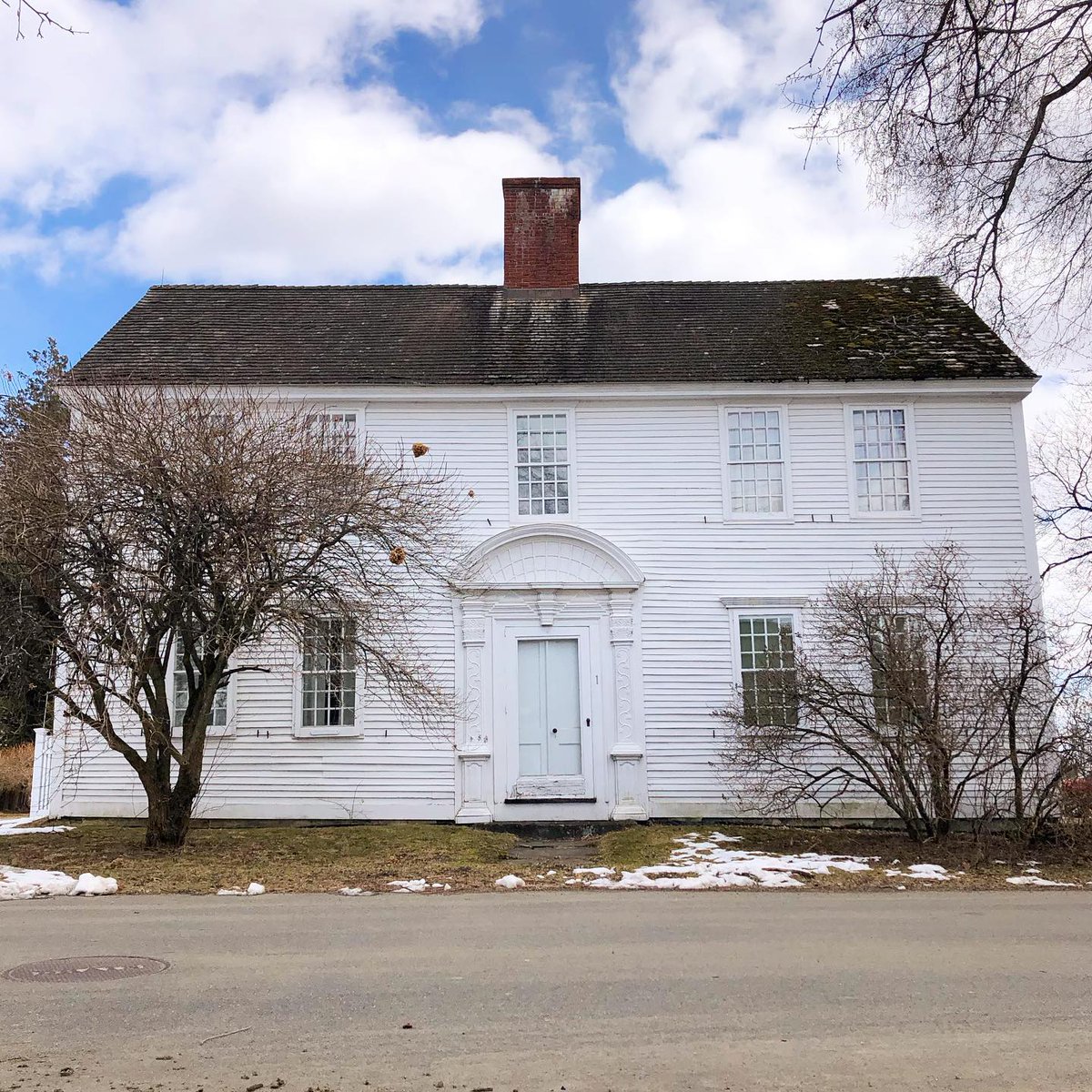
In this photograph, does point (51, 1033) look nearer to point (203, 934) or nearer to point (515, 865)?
point (203, 934)

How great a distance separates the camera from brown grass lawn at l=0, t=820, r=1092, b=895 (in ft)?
34.6

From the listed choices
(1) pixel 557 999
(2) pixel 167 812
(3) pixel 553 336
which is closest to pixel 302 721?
(2) pixel 167 812

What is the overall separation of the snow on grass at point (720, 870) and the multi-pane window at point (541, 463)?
18.7 feet

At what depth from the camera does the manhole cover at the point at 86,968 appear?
635cm

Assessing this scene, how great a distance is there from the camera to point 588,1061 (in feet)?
15.9

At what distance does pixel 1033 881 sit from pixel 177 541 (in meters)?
9.57

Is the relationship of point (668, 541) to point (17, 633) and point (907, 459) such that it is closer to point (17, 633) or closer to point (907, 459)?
point (907, 459)

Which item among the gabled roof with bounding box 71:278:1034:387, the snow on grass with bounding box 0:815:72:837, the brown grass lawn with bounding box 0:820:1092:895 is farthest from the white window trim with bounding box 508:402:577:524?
the snow on grass with bounding box 0:815:72:837

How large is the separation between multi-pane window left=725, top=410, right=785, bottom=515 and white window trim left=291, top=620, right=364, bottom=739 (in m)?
6.32

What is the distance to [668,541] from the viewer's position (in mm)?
15797

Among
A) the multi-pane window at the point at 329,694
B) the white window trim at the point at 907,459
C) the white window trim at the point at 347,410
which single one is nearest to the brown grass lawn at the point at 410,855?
the multi-pane window at the point at 329,694

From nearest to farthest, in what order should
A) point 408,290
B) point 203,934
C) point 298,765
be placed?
point 203,934 → point 298,765 → point 408,290

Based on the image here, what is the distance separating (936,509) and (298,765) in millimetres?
10261

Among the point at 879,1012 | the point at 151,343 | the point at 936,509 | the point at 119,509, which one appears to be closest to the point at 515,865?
the point at 119,509
